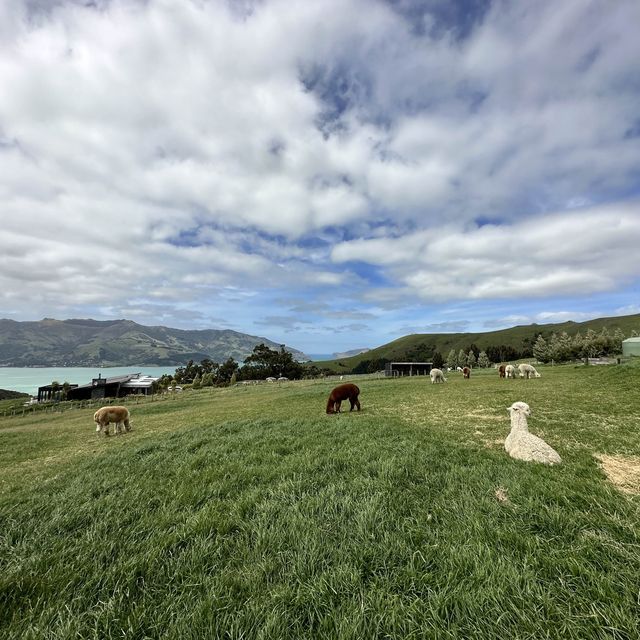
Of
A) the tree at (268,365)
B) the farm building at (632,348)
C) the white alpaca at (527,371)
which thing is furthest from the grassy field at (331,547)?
the tree at (268,365)

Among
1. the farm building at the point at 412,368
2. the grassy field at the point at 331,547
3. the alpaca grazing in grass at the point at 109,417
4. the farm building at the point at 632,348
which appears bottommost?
the farm building at the point at 412,368

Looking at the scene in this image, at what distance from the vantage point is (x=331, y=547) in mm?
4078

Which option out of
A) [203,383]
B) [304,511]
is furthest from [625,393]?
[203,383]

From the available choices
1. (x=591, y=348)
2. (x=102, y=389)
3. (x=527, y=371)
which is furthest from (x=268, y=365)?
(x=591, y=348)

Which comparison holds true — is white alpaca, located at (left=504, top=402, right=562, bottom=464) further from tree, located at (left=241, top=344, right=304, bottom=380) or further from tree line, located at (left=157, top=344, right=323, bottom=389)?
tree, located at (left=241, top=344, right=304, bottom=380)

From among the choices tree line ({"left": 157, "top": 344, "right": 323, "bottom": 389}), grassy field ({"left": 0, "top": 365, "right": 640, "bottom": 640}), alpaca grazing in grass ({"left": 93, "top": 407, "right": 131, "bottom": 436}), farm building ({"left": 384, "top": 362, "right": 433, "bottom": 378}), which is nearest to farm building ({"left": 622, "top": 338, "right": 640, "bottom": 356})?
farm building ({"left": 384, "top": 362, "right": 433, "bottom": 378})

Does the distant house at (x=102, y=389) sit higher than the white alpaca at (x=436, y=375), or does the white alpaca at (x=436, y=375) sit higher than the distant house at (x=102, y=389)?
the white alpaca at (x=436, y=375)

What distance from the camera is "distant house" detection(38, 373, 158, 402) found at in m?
75.6

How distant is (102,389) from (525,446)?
94929mm

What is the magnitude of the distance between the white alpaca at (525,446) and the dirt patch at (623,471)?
93 centimetres

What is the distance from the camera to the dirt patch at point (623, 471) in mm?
6014

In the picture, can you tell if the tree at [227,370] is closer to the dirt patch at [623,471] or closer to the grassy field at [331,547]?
the grassy field at [331,547]

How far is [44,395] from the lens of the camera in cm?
8525

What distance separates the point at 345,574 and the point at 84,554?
3.58 meters
